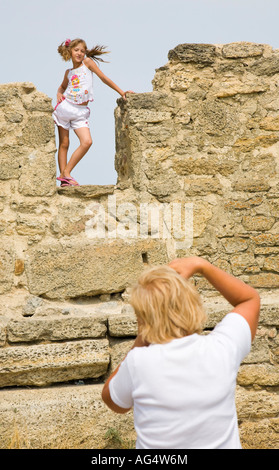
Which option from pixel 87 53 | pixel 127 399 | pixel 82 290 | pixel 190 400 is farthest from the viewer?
→ pixel 87 53

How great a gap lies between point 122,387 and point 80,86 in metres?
3.11

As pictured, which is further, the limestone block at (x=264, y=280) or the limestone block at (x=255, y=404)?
the limestone block at (x=264, y=280)

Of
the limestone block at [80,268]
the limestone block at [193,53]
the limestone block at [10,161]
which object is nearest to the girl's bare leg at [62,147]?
the limestone block at [10,161]

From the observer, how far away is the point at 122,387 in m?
1.88

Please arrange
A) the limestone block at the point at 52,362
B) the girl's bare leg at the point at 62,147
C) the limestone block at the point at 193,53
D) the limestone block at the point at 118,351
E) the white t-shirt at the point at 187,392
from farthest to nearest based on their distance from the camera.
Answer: the girl's bare leg at the point at 62,147
the limestone block at the point at 193,53
the limestone block at the point at 118,351
the limestone block at the point at 52,362
the white t-shirt at the point at 187,392

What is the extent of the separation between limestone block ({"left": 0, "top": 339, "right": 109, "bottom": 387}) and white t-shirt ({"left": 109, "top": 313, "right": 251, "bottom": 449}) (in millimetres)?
2156

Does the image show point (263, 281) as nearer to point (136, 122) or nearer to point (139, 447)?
point (136, 122)

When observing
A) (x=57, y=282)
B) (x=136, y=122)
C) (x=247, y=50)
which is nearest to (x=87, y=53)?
(x=136, y=122)

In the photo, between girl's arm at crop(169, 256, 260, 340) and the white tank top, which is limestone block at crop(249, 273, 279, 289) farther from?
→ girl's arm at crop(169, 256, 260, 340)

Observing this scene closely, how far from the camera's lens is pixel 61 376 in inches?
155

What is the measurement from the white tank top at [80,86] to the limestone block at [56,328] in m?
1.69

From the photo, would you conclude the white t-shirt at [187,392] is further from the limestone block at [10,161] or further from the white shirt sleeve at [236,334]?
the limestone block at [10,161]

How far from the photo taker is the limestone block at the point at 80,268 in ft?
13.7
